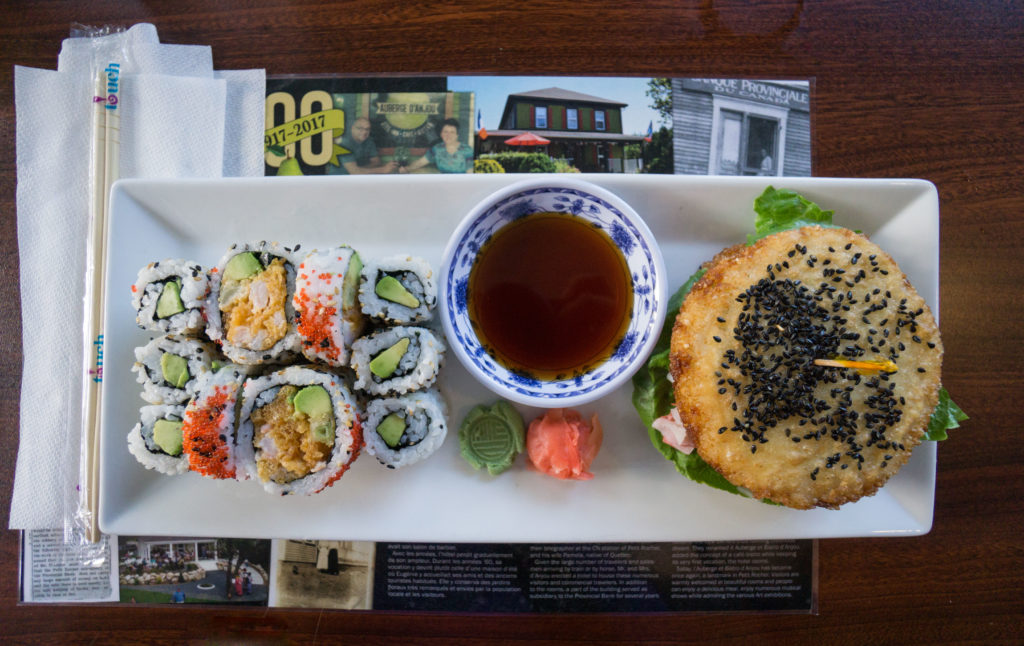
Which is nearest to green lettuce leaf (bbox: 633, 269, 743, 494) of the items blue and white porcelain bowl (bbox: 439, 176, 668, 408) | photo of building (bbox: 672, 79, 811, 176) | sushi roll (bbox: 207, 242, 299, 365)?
blue and white porcelain bowl (bbox: 439, 176, 668, 408)

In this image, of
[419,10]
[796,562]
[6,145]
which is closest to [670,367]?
[796,562]

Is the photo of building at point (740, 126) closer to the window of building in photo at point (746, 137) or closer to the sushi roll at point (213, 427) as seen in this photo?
the window of building in photo at point (746, 137)

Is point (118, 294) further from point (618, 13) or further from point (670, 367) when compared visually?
point (618, 13)

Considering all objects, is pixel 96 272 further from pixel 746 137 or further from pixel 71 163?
pixel 746 137

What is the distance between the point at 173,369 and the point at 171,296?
0.81 feet

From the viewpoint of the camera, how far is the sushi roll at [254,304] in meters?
1.80

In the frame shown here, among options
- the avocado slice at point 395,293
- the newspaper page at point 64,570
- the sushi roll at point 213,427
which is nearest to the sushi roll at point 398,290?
the avocado slice at point 395,293

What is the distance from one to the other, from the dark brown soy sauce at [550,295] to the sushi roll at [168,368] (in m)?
0.95

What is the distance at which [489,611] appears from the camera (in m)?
2.20

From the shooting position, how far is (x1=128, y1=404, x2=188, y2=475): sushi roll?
1836 mm

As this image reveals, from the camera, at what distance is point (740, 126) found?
2.27m

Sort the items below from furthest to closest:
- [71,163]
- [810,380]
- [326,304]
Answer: [71,163]
[326,304]
[810,380]

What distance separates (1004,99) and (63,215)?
3715 mm

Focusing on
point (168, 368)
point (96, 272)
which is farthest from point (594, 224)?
point (96, 272)
